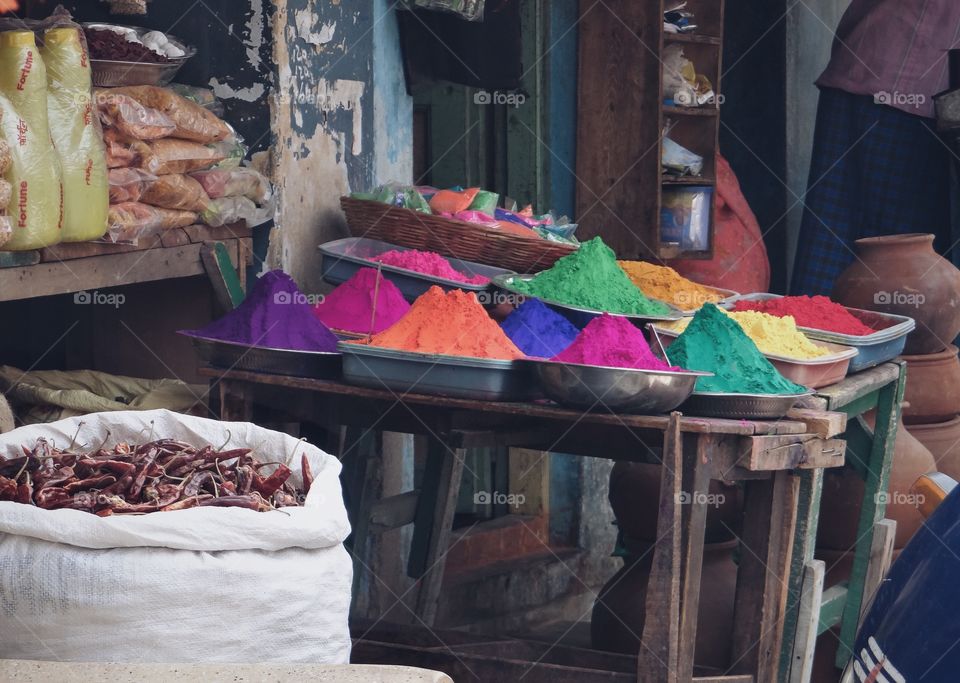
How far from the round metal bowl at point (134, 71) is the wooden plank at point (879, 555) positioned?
229cm

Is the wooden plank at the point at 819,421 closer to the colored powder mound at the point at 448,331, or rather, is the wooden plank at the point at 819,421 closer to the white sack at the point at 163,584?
the colored powder mound at the point at 448,331

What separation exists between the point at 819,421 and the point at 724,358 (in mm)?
249

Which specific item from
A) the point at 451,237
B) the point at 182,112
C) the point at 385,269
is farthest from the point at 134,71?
the point at 451,237

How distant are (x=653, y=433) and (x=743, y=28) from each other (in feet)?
11.8

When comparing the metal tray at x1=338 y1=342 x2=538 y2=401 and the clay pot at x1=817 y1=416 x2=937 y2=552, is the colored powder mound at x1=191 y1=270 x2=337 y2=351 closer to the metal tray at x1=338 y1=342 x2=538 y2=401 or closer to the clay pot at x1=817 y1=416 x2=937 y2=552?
the metal tray at x1=338 y1=342 x2=538 y2=401

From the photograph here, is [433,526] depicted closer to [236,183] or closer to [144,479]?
[236,183]

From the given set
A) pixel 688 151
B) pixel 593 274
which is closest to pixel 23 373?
pixel 593 274

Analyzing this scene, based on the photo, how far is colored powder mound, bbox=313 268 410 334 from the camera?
3.08 m

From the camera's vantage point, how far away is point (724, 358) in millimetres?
2775

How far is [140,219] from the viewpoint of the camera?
9.45ft

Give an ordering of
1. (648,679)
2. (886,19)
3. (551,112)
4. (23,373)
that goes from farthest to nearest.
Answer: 1. (886,19)
2. (551,112)
3. (23,373)
4. (648,679)

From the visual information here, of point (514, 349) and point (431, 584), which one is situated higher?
point (514, 349)

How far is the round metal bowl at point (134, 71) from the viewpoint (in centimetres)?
298

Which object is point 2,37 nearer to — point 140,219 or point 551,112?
point 140,219
